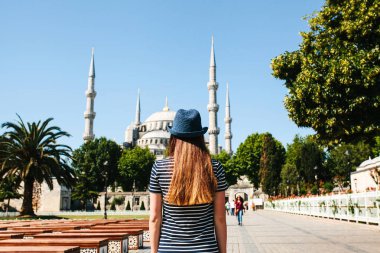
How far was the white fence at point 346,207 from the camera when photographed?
569 inches

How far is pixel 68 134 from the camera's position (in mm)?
29812

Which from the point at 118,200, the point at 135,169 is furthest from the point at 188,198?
the point at 135,169

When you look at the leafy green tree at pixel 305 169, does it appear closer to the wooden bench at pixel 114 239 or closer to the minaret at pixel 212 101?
the minaret at pixel 212 101

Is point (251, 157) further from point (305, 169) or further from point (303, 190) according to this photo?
point (303, 190)

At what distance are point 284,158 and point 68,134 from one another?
40.0 m

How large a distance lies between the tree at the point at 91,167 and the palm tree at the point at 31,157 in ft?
90.6

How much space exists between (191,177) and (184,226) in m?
0.34

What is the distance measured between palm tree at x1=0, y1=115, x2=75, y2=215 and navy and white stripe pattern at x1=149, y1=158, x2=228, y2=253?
26.3 m

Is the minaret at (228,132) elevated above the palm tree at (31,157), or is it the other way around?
the minaret at (228,132)

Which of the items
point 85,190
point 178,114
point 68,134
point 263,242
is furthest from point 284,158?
point 178,114

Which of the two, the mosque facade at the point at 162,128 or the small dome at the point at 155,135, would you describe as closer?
the mosque facade at the point at 162,128

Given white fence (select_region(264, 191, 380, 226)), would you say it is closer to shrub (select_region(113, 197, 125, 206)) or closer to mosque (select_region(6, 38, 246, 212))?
mosque (select_region(6, 38, 246, 212))

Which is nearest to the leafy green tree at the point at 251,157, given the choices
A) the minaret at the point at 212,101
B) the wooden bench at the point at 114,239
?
the minaret at the point at 212,101

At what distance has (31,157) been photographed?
27578 mm
